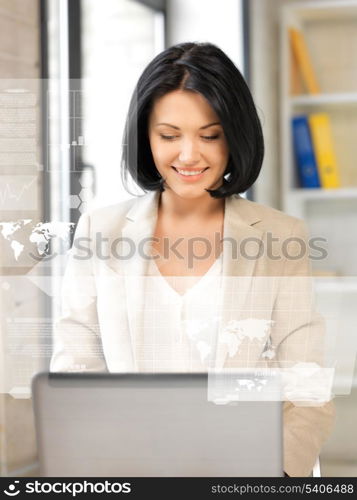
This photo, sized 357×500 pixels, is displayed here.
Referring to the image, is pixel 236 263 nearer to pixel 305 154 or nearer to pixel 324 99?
pixel 324 99

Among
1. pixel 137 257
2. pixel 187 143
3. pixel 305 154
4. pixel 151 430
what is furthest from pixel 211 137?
pixel 305 154

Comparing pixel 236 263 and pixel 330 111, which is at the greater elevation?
pixel 330 111

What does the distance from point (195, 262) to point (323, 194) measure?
33 centimetres

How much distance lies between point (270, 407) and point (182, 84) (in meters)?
0.30

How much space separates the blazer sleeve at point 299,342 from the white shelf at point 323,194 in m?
0.13

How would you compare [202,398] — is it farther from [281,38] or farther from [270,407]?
[281,38]

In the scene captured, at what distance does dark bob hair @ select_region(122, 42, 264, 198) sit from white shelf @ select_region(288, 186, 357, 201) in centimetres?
12

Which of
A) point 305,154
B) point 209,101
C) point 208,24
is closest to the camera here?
point 209,101

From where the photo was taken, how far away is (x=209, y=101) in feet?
2.26

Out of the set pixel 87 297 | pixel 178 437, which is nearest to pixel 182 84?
pixel 87 297

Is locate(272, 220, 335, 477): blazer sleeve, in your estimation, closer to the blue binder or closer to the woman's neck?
the woman's neck

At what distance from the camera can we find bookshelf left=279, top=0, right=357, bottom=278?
74 cm

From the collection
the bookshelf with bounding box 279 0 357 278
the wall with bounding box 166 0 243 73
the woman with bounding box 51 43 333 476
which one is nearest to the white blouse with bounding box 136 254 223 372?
the woman with bounding box 51 43 333 476

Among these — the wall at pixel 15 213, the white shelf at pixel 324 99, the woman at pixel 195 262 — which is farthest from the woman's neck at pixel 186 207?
the white shelf at pixel 324 99
